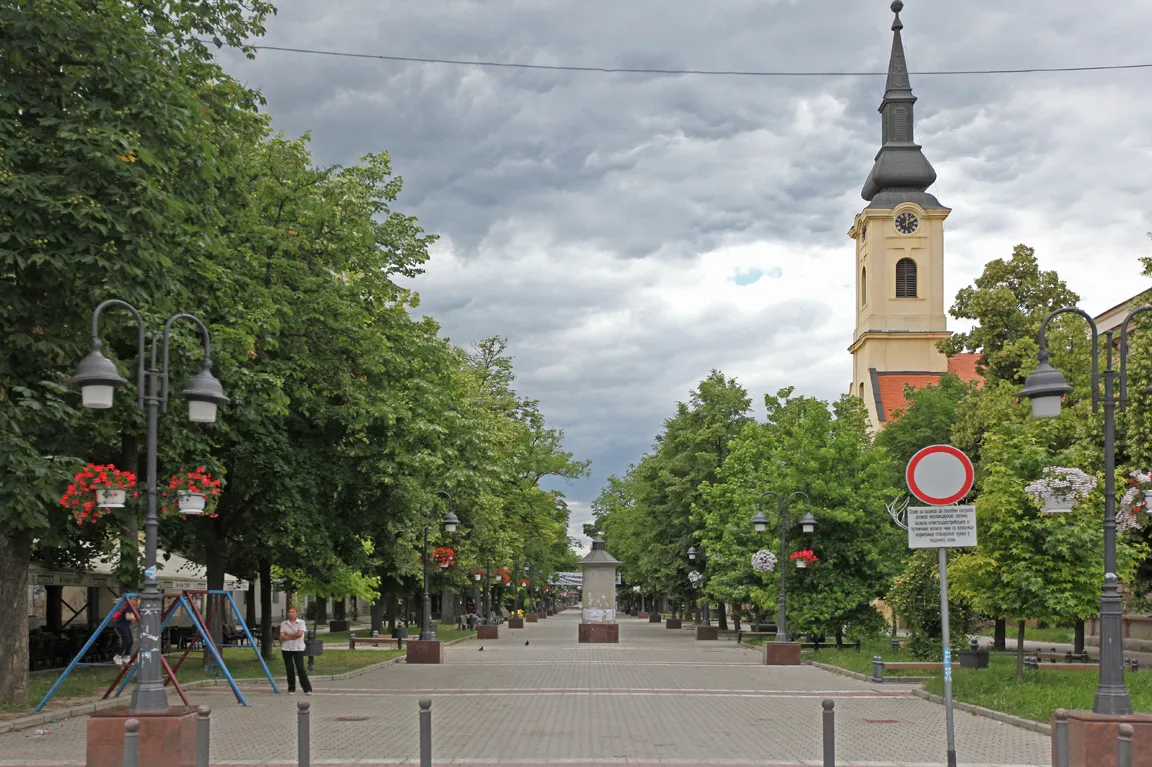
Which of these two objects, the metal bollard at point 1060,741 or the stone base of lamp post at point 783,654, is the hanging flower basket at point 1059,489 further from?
the stone base of lamp post at point 783,654

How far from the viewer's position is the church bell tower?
3219 inches

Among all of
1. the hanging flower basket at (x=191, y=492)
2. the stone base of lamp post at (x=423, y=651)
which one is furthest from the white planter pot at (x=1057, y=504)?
the stone base of lamp post at (x=423, y=651)

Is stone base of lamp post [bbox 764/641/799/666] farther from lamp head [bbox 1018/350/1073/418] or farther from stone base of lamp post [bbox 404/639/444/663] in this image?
lamp head [bbox 1018/350/1073/418]

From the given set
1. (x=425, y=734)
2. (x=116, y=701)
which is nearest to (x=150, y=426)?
(x=425, y=734)

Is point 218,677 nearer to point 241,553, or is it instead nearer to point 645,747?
point 241,553

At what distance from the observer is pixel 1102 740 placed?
12336 millimetres

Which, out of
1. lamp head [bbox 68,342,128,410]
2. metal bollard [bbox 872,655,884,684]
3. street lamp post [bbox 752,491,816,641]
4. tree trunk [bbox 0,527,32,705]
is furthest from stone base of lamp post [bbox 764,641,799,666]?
lamp head [bbox 68,342,128,410]

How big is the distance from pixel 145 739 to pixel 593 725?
7677mm

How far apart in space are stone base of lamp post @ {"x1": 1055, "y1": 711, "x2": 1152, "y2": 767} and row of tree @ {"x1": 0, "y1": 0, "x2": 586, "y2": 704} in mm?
13276

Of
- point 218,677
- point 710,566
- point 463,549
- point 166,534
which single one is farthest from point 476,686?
point 710,566

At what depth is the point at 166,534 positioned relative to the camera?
1056 inches

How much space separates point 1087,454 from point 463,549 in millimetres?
23212

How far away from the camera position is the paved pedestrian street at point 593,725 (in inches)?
583

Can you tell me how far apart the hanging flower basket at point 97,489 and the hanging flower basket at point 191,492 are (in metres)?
0.77
